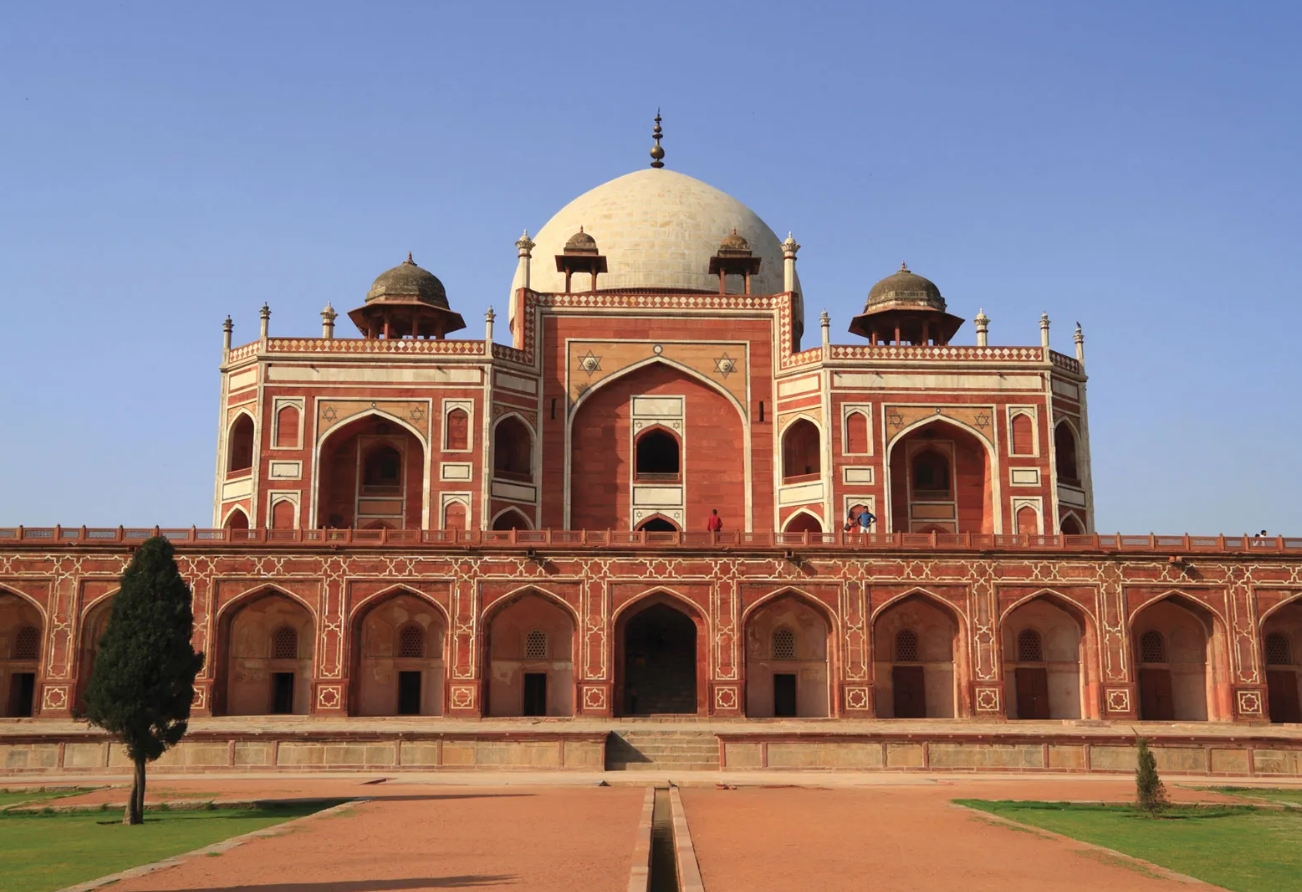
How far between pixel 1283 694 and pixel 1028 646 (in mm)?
5471

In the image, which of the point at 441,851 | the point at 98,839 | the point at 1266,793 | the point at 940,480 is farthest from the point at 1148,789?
the point at 940,480

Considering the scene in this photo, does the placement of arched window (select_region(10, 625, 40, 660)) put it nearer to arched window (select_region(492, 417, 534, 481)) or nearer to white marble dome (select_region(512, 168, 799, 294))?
A: arched window (select_region(492, 417, 534, 481))

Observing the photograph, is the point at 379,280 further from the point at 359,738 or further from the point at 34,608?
the point at 359,738

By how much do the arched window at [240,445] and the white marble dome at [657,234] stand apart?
8.68 metres

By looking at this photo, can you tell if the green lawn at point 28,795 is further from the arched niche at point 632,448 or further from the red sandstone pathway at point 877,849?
the arched niche at point 632,448

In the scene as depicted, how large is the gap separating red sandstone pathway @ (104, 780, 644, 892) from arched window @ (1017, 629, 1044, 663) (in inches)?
557

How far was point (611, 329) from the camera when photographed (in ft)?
112

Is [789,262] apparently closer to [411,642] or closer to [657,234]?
[657,234]

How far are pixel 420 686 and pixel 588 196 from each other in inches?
710

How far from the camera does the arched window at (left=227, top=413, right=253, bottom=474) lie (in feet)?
107

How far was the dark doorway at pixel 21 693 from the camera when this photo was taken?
27.7 metres

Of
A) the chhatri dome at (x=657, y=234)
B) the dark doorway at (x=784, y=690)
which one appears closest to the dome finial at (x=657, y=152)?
the chhatri dome at (x=657, y=234)

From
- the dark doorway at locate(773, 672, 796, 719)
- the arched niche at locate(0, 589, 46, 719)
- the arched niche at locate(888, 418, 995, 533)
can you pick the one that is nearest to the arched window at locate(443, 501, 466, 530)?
the dark doorway at locate(773, 672, 796, 719)

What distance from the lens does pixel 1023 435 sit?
1276 inches
